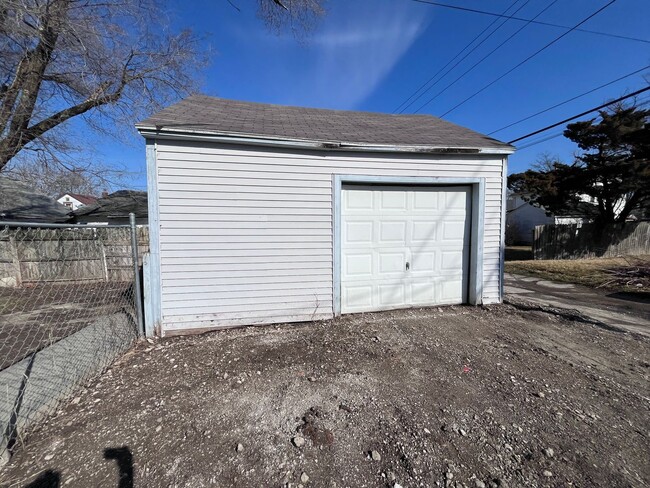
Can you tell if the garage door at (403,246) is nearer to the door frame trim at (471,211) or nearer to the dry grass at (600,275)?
the door frame trim at (471,211)

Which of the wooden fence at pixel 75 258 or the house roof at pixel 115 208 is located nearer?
the wooden fence at pixel 75 258

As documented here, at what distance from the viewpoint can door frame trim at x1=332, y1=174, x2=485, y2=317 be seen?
459 centimetres

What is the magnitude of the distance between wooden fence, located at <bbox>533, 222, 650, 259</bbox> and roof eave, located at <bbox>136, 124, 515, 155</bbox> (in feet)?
38.2

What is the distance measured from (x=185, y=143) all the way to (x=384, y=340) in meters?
3.86

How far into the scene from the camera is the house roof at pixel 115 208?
1223 cm

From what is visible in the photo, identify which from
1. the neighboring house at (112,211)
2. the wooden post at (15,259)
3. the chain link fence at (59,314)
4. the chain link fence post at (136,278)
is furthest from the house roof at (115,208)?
the chain link fence post at (136,278)

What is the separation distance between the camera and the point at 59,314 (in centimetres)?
495

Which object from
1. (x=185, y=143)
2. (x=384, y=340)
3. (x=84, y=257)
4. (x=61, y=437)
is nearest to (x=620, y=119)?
(x=384, y=340)

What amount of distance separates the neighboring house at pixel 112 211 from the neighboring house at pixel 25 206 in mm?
678

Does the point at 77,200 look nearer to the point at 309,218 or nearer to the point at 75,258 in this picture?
the point at 75,258

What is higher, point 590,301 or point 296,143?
point 296,143

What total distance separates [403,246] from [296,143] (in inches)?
98.2

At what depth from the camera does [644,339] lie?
13.1ft

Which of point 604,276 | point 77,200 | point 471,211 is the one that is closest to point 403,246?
point 471,211
